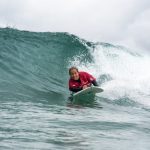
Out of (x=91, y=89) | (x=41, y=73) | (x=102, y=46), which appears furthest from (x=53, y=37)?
(x=91, y=89)

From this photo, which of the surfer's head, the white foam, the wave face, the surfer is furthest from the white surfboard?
the white foam

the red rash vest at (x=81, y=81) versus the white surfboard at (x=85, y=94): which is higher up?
the red rash vest at (x=81, y=81)

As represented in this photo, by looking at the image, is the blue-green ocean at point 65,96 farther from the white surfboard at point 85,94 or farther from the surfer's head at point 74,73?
the surfer's head at point 74,73

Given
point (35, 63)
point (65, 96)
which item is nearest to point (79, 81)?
point (65, 96)

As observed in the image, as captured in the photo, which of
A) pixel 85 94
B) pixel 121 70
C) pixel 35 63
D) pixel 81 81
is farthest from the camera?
pixel 121 70

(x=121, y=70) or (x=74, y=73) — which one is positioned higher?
(x=121, y=70)

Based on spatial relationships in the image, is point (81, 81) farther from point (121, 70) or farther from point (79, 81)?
point (121, 70)

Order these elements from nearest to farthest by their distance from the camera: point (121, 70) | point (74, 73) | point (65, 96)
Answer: point (74, 73) → point (65, 96) → point (121, 70)

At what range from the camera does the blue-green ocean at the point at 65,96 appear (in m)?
7.77

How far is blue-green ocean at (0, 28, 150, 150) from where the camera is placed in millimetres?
7766

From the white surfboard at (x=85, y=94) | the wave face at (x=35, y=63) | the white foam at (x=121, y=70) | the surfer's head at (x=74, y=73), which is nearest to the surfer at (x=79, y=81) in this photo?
the surfer's head at (x=74, y=73)

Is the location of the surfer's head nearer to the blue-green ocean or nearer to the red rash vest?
the red rash vest

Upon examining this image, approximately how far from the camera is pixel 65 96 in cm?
1527

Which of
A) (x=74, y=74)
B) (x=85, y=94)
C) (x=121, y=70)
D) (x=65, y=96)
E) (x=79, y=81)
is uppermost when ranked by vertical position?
(x=121, y=70)
